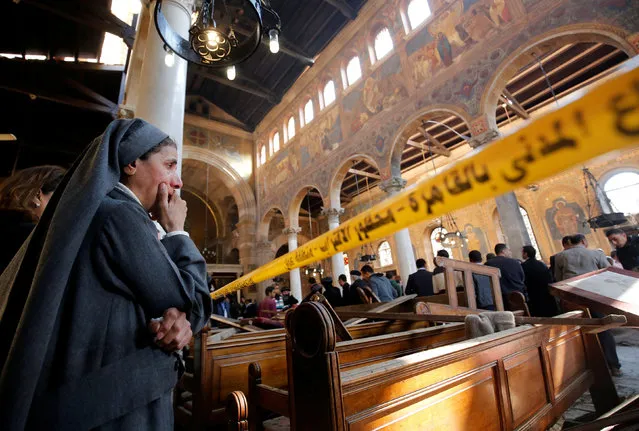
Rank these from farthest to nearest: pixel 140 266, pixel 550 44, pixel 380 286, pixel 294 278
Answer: pixel 294 278
pixel 380 286
pixel 550 44
pixel 140 266

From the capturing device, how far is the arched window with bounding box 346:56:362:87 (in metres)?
9.87

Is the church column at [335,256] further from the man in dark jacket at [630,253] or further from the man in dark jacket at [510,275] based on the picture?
the man in dark jacket at [630,253]

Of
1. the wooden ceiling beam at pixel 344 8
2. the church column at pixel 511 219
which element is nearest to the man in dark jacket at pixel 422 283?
the church column at pixel 511 219

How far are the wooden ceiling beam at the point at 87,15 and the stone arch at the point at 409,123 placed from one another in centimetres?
657

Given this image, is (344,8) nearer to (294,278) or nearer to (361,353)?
(294,278)

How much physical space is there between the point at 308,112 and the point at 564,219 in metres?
10.3

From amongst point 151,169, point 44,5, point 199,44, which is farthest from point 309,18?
point 151,169

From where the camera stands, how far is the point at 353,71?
1010 cm

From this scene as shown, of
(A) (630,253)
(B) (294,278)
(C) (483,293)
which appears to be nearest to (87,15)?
(C) (483,293)

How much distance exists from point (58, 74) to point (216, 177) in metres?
9.18

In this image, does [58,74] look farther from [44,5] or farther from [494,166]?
[494,166]

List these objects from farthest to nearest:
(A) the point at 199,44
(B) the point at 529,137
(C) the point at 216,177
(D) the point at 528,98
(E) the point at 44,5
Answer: (C) the point at 216,177 < (D) the point at 528,98 < (E) the point at 44,5 < (A) the point at 199,44 < (B) the point at 529,137

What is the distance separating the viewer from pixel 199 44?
296cm

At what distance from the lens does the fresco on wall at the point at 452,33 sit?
6.54 metres
